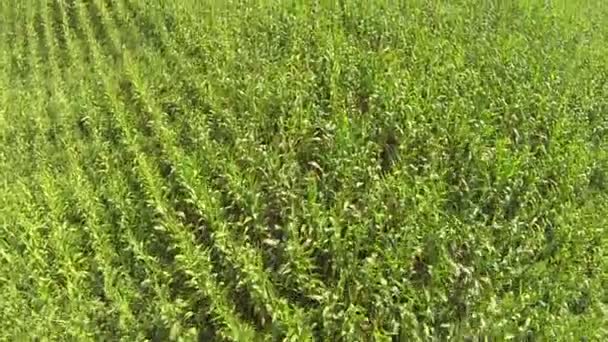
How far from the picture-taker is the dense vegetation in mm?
3258

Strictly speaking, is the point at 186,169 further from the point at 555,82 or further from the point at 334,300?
the point at 555,82

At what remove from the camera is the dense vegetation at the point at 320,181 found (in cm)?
326

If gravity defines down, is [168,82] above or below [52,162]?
above

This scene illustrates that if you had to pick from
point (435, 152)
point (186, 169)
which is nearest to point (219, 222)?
point (186, 169)

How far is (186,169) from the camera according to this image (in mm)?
3861

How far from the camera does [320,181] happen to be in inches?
153

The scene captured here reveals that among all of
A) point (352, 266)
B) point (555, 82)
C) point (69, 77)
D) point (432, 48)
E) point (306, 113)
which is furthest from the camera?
point (69, 77)

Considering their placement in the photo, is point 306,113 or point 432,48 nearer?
point 306,113

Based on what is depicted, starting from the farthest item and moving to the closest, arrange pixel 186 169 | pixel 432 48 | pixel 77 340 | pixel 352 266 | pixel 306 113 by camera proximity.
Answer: pixel 432 48, pixel 306 113, pixel 186 169, pixel 352 266, pixel 77 340

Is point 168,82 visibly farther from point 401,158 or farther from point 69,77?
point 401,158

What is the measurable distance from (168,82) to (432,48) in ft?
7.98

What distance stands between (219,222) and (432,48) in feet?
8.55

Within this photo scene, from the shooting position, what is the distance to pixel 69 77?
564cm

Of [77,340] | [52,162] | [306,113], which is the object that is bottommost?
[77,340]
